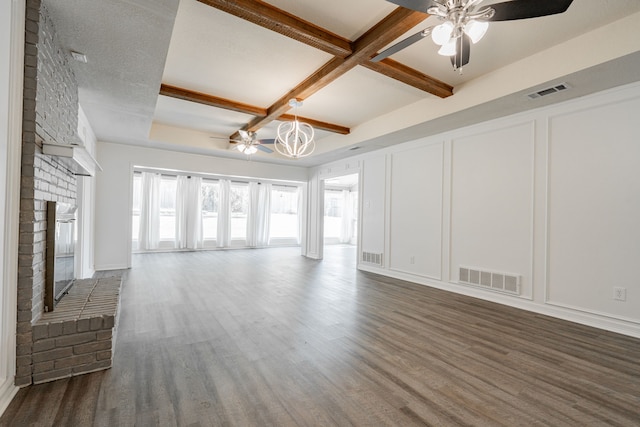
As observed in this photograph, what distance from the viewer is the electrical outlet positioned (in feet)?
10.2

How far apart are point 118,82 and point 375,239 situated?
4955 millimetres

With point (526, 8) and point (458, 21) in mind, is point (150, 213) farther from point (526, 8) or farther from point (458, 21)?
point (526, 8)

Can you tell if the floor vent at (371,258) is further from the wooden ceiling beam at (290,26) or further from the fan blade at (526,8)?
the fan blade at (526,8)

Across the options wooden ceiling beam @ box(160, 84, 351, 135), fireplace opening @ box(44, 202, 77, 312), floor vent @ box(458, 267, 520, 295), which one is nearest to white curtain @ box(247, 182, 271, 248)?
wooden ceiling beam @ box(160, 84, 351, 135)

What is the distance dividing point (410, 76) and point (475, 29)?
1.51 m

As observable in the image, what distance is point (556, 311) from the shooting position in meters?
3.59

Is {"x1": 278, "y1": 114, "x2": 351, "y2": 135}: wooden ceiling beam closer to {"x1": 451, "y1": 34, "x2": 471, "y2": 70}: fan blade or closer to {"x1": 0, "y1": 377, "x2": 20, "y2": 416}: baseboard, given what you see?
{"x1": 451, "y1": 34, "x2": 471, "y2": 70}: fan blade

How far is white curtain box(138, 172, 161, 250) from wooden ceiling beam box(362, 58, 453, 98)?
7.42m

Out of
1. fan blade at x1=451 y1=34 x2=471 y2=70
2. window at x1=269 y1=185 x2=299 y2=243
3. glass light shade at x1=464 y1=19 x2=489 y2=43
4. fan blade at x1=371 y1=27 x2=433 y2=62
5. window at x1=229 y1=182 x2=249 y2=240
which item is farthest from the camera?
window at x1=269 y1=185 x2=299 y2=243

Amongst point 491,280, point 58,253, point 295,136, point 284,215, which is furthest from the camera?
point 284,215

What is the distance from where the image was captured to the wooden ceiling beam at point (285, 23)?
229 cm

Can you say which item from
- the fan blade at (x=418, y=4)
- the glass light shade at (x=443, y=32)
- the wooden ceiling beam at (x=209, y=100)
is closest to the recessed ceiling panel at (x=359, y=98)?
the wooden ceiling beam at (x=209, y=100)

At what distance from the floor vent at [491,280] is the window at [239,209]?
7.19m

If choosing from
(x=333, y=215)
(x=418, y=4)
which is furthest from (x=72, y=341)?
(x=333, y=215)
